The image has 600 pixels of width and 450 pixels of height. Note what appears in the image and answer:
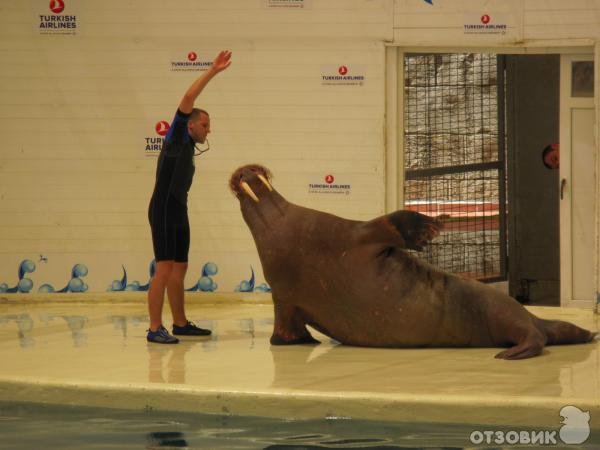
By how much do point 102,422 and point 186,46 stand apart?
19.0 feet

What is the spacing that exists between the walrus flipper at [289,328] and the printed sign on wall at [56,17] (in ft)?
15.4

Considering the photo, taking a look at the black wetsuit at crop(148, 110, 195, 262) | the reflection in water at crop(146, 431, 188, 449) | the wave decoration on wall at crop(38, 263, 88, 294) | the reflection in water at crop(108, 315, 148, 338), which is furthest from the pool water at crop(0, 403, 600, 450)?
the wave decoration on wall at crop(38, 263, 88, 294)

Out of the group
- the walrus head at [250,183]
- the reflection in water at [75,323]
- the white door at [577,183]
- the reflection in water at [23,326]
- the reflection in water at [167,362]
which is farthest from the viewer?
the white door at [577,183]

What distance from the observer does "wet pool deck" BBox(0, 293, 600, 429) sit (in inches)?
187

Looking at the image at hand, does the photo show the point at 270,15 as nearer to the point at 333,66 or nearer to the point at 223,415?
the point at 333,66

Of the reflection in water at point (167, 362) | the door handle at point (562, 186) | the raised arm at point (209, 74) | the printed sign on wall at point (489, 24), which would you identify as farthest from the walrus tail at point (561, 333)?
the printed sign on wall at point (489, 24)

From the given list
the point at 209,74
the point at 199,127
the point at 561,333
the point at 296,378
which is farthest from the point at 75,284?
the point at 561,333

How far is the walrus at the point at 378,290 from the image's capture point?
6.27 m

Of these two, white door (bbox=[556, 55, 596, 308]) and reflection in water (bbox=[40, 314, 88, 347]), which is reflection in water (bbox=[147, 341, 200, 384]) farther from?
white door (bbox=[556, 55, 596, 308])

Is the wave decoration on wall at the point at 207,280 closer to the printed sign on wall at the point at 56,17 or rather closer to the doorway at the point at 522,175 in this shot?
the doorway at the point at 522,175

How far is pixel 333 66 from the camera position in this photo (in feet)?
32.4

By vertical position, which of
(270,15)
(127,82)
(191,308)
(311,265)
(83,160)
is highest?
(270,15)

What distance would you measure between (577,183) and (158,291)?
4746 millimetres

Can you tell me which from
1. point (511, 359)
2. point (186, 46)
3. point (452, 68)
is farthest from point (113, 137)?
point (511, 359)
